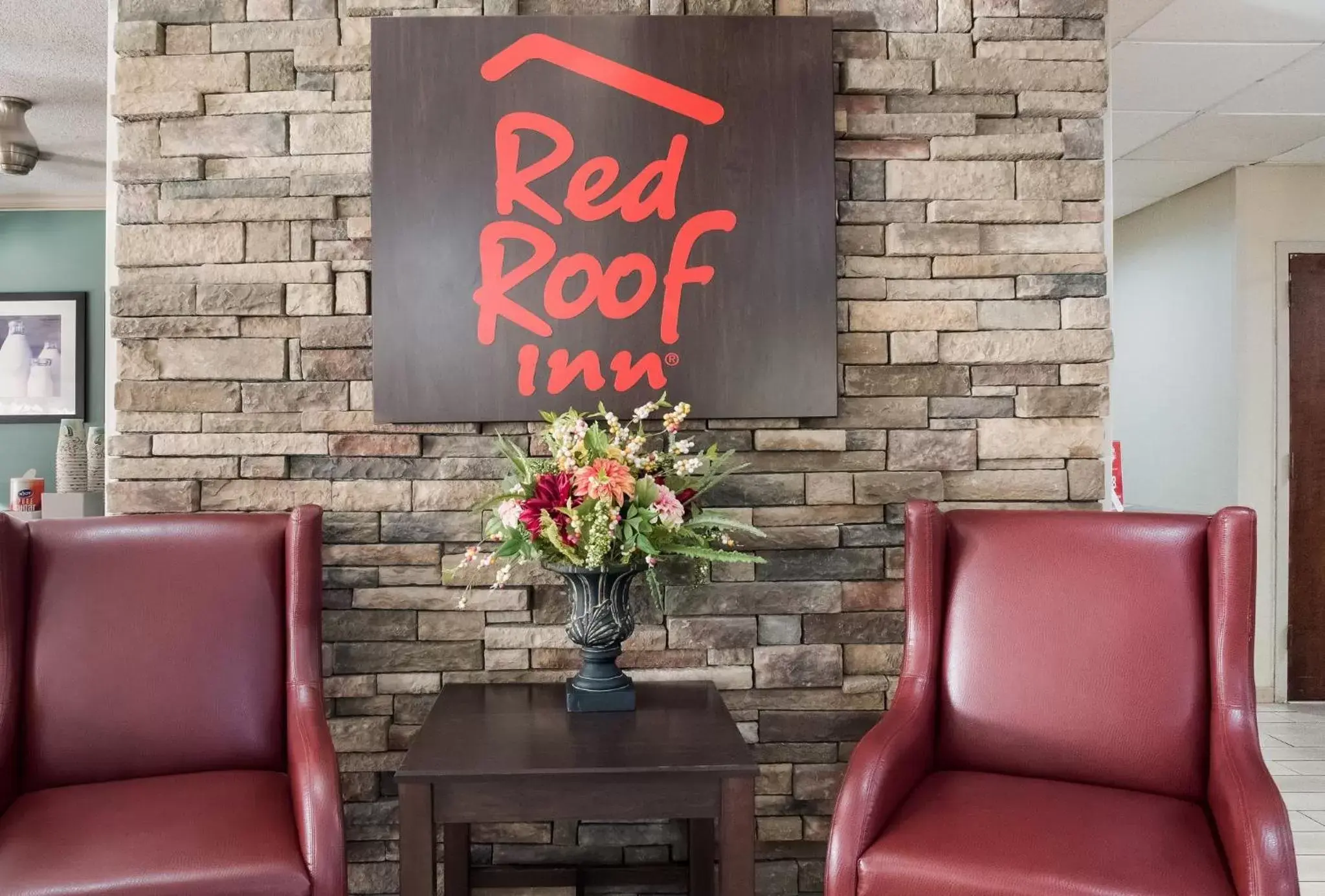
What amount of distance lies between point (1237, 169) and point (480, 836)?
410 centimetres

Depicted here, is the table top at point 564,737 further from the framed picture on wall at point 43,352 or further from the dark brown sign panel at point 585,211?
the framed picture on wall at point 43,352

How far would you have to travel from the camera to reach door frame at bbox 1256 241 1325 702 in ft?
13.3

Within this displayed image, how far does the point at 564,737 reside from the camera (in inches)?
66.7

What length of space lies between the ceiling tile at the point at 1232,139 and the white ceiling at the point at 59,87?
3757 mm


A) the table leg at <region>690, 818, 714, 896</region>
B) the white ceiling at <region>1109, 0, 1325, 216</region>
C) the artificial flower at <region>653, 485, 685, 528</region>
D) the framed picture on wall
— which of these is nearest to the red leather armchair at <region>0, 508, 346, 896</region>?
the artificial flower at <region>653, 485, 685, 528</region>

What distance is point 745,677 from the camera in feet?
7.07

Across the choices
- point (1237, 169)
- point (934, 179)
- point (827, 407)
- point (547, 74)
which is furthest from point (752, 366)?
point (1237, 169)

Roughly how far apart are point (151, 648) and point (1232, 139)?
409cm

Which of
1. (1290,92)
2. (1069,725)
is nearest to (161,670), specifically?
(1069,725)

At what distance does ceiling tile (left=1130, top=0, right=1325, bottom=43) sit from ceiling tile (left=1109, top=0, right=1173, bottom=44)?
25 mm

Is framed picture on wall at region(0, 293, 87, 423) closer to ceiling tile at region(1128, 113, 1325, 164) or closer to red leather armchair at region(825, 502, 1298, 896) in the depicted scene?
red leather armchair at region(825, 502, 1298, 896)

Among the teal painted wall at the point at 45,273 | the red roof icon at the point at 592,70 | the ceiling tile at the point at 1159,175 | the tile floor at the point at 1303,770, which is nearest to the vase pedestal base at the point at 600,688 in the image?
→ the red roof icon at the point at 592,70

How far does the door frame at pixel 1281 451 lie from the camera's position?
406cm

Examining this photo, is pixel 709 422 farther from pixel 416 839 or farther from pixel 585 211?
pixel 416 839
